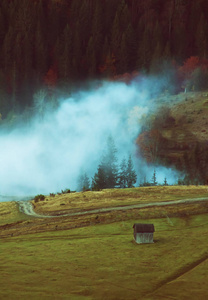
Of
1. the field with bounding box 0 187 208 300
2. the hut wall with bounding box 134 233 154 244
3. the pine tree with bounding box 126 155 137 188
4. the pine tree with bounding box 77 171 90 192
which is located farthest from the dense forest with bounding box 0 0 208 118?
the hut wall with bounding box 134 233 154 244

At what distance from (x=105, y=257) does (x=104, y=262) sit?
210 cm

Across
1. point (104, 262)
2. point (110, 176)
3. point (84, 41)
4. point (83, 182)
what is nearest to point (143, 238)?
point (104, 262)

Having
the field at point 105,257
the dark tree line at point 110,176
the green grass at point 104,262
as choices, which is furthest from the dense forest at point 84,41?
the green grass at point 104,262

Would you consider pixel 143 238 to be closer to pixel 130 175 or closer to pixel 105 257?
pixel 105 257

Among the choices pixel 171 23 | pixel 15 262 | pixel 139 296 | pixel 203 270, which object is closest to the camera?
pixel 139 296

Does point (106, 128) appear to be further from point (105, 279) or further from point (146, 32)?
point (105, 279)

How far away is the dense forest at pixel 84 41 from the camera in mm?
161875

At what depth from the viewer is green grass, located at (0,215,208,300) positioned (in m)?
31.1

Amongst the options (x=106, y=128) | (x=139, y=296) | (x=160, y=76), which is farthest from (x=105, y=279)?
(x=160, y=76)

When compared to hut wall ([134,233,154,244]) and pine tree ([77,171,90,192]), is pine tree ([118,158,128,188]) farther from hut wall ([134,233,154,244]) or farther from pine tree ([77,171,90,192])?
hut wall ([134,233,154,244])

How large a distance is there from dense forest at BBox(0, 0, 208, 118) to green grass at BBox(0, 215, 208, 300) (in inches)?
4371

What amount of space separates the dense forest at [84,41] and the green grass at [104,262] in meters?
111

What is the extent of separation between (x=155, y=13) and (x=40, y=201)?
12948cm

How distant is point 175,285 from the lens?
1280 inches
